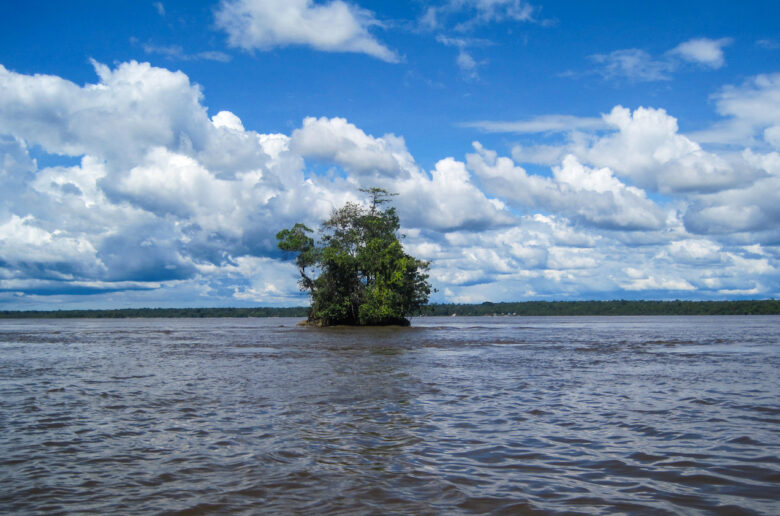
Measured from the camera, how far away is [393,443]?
9.38 metres

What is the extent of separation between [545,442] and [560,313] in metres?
185

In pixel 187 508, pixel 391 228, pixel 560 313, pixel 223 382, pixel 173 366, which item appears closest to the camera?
pixel 187 508

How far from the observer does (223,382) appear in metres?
17.2

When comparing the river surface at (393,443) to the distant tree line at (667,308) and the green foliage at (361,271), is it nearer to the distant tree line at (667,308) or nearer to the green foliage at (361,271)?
the green foliage at (361,271)

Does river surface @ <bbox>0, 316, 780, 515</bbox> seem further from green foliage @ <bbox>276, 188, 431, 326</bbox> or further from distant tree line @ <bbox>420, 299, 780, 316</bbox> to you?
distant tree line @ <bbox>420, 299, 780, 316</bbox>

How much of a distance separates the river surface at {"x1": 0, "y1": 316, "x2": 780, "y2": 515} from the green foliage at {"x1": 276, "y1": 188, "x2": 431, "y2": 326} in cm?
4396

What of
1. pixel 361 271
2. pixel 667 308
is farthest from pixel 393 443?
pixel 667 308

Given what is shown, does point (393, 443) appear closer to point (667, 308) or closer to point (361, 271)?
point (361, 271)

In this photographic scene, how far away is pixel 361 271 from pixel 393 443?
5674cm

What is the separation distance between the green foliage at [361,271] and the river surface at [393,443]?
44.0m

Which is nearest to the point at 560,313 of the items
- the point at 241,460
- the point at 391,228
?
the point at 391,228

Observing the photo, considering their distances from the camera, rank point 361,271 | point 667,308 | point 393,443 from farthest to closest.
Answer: point 667,308
point 361,271
point 393,443

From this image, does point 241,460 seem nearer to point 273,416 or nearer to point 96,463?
point 96,463

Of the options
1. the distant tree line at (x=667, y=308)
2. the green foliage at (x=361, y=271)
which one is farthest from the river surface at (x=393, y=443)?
the distant tree line at (x=667, y=308)
